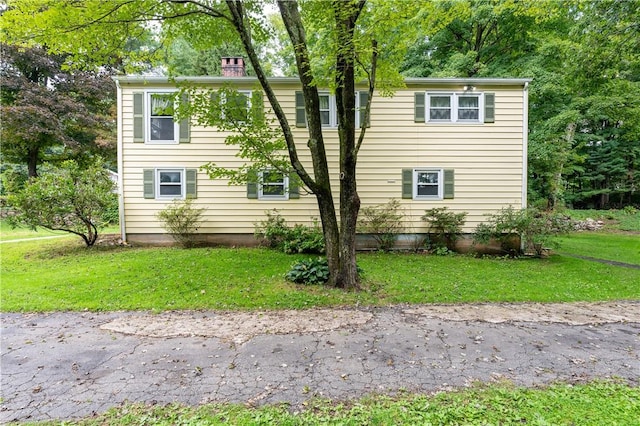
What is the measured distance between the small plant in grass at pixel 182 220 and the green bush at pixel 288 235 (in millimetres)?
2071

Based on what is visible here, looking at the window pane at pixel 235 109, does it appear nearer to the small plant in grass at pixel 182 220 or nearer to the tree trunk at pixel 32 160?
the small plant in grass at pixel 182 220

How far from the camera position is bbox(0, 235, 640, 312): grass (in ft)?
17.4

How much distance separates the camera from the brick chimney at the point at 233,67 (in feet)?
34.9

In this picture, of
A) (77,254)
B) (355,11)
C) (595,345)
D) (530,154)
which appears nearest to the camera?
(595,345)

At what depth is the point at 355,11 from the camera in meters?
4.95

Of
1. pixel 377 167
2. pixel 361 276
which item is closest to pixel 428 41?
pixel 377 167

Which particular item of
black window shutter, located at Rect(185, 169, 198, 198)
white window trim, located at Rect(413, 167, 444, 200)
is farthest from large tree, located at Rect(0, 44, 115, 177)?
white window trim, located at Rect(413, 167, 444, 200)

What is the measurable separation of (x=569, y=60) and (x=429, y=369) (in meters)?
11.8

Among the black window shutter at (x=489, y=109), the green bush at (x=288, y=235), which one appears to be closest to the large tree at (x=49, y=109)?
the green bush at (x=288, y=235)

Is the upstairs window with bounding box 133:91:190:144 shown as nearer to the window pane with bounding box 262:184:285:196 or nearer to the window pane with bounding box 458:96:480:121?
the window pane with bounding box 262:184:285:196

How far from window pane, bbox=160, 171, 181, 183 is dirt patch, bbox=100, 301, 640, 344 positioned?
256 inches

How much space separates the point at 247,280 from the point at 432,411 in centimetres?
473

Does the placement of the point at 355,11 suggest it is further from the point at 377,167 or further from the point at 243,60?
the point at 243,60

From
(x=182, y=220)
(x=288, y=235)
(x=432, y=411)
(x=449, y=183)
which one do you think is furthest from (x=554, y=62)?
(x=182, y=220)
